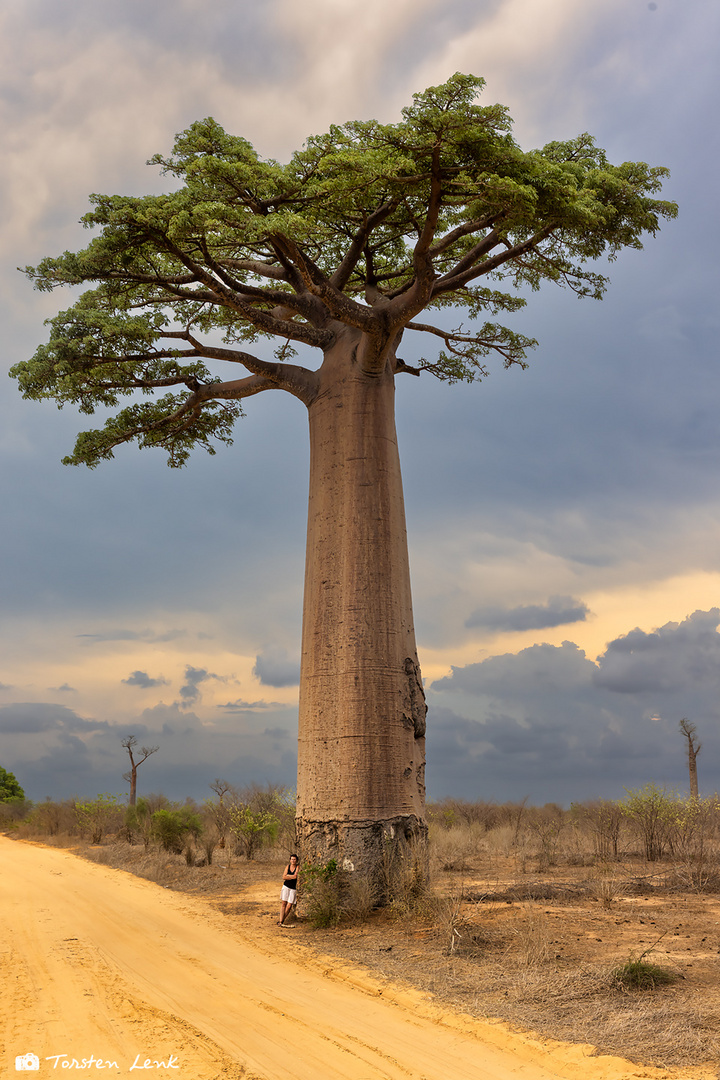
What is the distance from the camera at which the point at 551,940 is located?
745 cm

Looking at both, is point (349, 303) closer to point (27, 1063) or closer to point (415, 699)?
point (415, 699)

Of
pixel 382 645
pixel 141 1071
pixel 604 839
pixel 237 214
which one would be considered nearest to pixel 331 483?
pixel 382 645

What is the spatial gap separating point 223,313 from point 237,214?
5.10 m

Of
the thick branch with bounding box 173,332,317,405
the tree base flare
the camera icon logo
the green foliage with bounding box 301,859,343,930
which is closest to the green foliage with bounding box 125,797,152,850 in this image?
the green foliage with bounding box 301,859,343,930

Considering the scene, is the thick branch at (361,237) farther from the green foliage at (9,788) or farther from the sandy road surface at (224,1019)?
the green foliage at (9,788)

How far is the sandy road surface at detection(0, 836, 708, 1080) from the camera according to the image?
181 inches

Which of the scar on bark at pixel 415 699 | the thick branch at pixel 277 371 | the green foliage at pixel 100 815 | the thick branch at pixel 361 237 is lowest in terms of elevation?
the green foliage at pixel 100 815

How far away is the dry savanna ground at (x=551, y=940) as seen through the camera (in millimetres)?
5129

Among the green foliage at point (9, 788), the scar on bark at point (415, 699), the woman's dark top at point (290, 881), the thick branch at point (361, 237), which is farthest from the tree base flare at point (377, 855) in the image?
the green foliage at point (9, 788)

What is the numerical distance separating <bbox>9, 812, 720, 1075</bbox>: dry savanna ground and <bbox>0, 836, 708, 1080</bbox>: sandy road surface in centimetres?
30

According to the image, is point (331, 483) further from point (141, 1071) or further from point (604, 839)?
point (604, 839)

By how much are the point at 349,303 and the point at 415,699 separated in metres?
4.92

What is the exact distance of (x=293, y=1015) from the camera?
5.60 m

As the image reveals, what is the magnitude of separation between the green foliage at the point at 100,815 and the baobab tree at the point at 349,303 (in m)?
13.6
